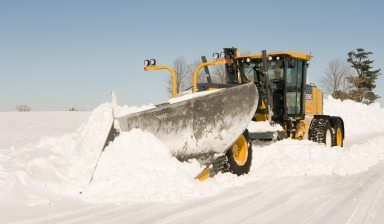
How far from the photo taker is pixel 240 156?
255 inches

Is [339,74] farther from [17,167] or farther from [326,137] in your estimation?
[17,167]

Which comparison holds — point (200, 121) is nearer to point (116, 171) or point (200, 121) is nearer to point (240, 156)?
point (240, 156)

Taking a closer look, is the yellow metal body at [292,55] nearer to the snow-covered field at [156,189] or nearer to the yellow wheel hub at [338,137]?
the yellow wheel hub at [338,137]

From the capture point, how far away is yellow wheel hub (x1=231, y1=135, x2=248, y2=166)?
640 centimetres

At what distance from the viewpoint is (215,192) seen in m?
4.82

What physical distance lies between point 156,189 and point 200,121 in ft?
4.76

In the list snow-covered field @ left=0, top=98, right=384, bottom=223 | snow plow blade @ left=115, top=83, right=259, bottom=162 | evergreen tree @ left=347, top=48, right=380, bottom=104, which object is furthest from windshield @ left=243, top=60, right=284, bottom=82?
evergreen tree @ left=347, top=48, right=380, bottom=104

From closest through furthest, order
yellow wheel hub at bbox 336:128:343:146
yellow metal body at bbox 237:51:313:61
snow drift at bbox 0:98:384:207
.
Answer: snow drift at bbox 0:98:384:207 < yellow metal body at bbox 237:51:313:61 < yellow wheel hub at bbox 336:128:343:146

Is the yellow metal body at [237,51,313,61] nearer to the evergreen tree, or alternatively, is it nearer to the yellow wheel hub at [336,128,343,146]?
the yellow wheel hub at [336,128,343,146]

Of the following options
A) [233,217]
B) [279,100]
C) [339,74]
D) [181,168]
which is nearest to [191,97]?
[181,168]

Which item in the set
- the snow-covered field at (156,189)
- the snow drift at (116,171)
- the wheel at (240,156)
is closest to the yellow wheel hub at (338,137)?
the snow drift at (116,171)

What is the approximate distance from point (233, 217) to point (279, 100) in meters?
5.43

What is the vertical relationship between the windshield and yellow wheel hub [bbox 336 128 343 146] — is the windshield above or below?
above

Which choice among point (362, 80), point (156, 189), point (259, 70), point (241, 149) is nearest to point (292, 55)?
point (259, 70)
